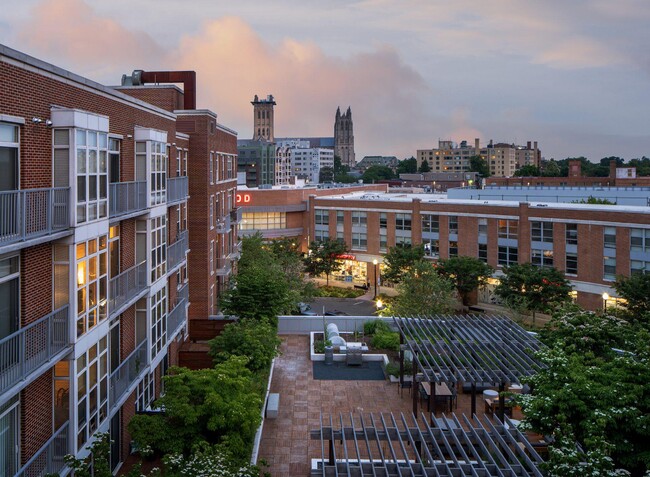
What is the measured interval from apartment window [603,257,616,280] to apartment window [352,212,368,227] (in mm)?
25557

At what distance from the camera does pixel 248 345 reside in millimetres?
22891

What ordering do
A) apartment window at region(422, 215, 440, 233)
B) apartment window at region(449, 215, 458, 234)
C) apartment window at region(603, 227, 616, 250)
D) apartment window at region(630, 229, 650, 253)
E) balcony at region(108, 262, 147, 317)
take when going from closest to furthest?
balcony at region(108, 262, 147, 317) → apartment window at region(630, 229, 650, 253) → apartment window at region(603, 227, 616, 250) → apartment window at region(449, 215, 458, 234) → apartment window at region(422, 215, 440, 233)

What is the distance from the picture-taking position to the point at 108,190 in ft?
51.1

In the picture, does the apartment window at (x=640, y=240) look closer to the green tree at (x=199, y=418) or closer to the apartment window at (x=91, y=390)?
the green tree at (x=199, y=418)

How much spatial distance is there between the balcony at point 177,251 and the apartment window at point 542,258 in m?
33.5

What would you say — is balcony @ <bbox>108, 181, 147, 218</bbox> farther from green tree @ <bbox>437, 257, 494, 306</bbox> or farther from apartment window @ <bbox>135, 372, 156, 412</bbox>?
green tree @ <bbox>437, 257, 494, 306</bbox>

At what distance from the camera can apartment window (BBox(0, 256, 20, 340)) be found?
11634 mm

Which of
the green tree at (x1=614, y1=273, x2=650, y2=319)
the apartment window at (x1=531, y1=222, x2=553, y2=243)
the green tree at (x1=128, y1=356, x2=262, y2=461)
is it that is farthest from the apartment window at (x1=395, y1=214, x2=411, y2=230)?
the green tree at (x1=128, y1=356, x2=262, y2=461)

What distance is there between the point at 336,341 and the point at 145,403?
1284 centimetres

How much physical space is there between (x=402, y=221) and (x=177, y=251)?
128 feet

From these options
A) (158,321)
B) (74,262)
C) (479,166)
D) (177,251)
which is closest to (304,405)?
(158,321)

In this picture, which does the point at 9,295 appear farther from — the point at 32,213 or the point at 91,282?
the point at 91,282

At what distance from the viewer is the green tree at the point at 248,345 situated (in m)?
22.8

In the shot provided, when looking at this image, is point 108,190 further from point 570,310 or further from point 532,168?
point 532,168
